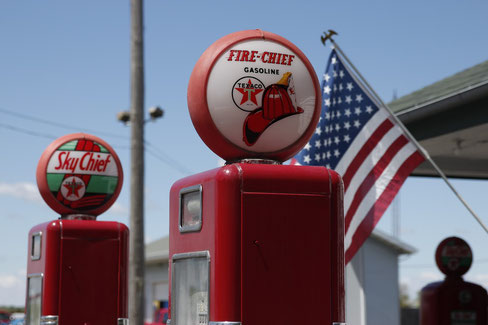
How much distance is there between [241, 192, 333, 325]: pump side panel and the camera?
17.2 ft

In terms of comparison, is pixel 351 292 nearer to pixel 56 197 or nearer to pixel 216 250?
pixel 56 197

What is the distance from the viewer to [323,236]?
17.9ft

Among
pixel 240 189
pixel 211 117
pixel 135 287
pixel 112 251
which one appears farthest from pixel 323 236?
pixel 135 287

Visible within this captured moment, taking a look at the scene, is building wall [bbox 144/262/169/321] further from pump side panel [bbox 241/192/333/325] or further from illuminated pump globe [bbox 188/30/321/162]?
pump side panel [bbox 241/192/333/325]

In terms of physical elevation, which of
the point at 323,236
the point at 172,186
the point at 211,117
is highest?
the point at 211,117

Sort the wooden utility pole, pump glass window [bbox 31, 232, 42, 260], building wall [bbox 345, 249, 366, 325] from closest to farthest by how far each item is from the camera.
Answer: pump glass window [bbox 31, 232, 42, 260], the wooden utility pole, building wall [bbox 345, 249, 366, 325]

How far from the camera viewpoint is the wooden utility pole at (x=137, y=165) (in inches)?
485

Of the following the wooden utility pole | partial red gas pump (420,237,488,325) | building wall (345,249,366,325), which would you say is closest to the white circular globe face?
partial red gas pump (420,237,488,325)

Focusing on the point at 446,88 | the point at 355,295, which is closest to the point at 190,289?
the point at 446,88

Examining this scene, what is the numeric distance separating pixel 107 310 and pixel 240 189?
4.11 m

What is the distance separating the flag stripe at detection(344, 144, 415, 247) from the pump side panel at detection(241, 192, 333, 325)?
3266mm

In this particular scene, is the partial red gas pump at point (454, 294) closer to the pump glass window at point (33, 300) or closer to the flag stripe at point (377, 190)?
the flag stripe at point (377, 190)

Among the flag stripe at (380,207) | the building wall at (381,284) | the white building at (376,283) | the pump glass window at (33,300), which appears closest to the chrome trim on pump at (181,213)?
the flag stripe at (380,207)

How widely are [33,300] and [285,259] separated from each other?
4580 millimetres
